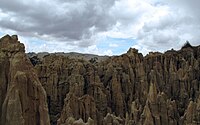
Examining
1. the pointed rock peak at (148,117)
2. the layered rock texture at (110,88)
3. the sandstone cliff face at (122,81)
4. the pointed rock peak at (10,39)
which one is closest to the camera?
the layered rock texture at (110,88)

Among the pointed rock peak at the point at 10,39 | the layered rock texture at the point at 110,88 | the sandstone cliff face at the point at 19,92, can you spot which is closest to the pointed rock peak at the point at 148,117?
the layered rock texture at the point at 110,88

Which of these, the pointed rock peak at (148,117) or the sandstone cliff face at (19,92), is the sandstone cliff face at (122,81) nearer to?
the pointed rock peak at (148,117)

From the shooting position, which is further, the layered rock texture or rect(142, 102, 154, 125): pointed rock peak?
rect(142, 102, 154, 125): pointed rock peak

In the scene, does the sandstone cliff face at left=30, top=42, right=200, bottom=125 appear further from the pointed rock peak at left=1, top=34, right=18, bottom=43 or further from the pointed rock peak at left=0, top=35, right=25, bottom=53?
the pointed rock peak at left=0, top=35, right=25, bottom=53

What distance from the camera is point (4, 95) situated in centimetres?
2341

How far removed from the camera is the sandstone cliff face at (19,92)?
21734 mm

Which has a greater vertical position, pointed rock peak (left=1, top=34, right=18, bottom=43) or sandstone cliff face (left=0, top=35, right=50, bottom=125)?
pointed rock peak (left=1, top=34, right=18, bottom=43)

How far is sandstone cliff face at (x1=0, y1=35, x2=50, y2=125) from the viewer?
2173 cm

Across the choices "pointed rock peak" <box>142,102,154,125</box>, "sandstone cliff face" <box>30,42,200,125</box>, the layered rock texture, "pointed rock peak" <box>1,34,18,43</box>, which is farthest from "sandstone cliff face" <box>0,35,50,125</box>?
"sandstone cliff face" <box>30,42,200,125</box>

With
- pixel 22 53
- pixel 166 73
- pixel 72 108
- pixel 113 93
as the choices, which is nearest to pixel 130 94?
pixel 113 93

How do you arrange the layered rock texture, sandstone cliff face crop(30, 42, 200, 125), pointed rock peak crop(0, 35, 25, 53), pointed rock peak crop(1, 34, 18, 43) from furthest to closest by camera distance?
sandstone cliff face crop(30, 42, 200, 125) → pointed rock peak crop(1, 34, 18, 43) → pointed rock peak crop(0, 35, 25, 53) → the layered rock texture

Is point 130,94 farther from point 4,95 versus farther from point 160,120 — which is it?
point 4,95

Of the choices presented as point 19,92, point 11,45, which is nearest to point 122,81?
point 11,45

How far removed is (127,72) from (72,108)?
26615 millimetres
